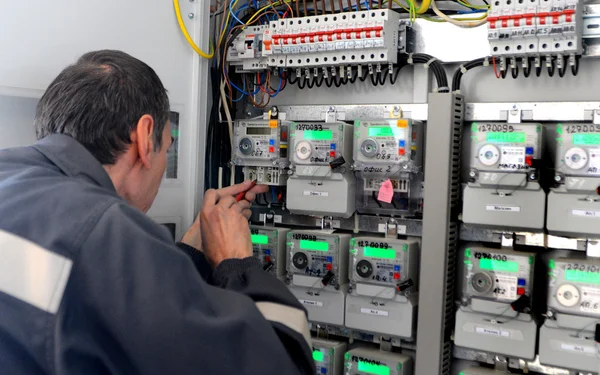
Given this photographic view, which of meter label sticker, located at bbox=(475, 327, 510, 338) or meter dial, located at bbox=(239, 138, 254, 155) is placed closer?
meter label sticker, located at bbox=(475, 327, 510, 338)

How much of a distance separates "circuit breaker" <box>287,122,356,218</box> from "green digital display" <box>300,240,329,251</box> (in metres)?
0.13

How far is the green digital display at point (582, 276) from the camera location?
2.28 meters

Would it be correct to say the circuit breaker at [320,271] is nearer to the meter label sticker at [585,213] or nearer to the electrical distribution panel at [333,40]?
the electrical distribution panel at [333,40]

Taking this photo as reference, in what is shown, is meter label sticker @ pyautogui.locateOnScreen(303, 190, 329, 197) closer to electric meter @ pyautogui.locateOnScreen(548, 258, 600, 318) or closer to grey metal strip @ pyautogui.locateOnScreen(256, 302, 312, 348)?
electric meter @ pyautogui.locateOnScreen(548, 258, 600, 318)

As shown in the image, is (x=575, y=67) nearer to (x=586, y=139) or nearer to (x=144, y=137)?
(x=586, y=139)

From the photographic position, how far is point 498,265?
2.45m

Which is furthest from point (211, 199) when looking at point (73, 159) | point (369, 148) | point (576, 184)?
point (576, 184)

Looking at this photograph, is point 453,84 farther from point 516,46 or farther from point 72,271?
point 72,271

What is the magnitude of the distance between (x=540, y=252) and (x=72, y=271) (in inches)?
84.4

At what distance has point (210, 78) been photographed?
126 inches

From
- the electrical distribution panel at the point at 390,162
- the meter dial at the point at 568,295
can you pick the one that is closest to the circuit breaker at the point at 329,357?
the electrical distribution panel at the point at 390,162

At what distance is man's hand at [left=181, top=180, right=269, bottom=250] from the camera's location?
5.80ft

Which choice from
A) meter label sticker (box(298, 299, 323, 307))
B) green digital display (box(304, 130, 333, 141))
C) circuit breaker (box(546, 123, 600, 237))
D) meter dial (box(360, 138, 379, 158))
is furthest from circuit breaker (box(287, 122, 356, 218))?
circuit breaker (box(546, 123, 600, 237))

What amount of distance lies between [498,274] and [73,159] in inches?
71.2
